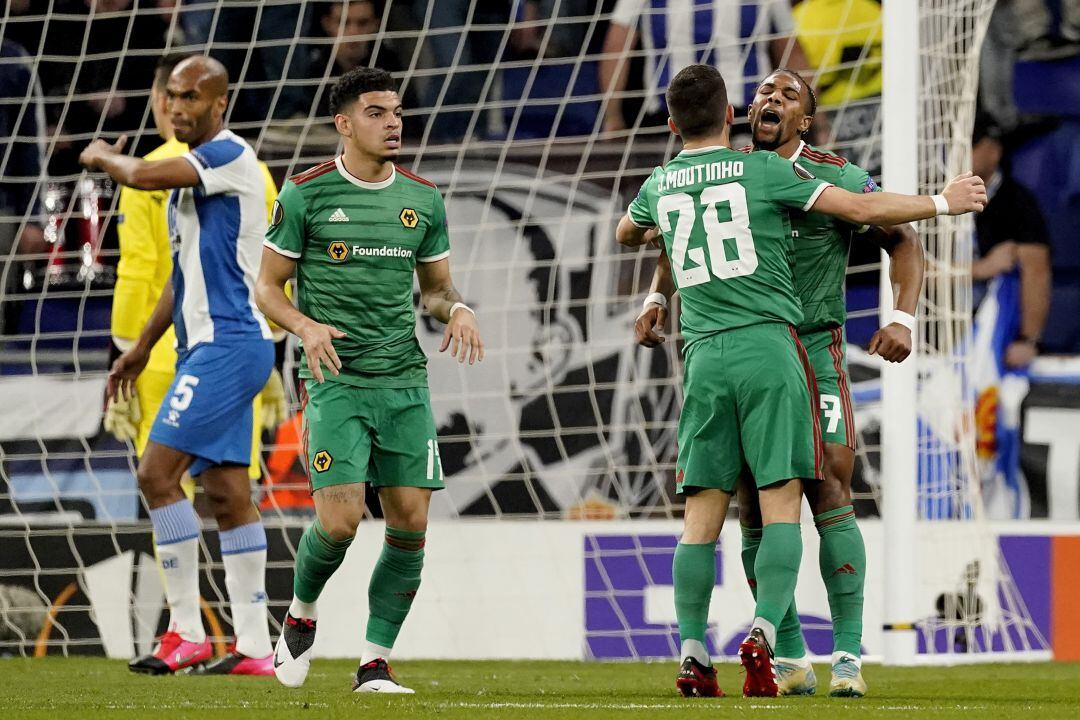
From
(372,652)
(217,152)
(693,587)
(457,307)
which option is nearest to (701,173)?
(457,307)

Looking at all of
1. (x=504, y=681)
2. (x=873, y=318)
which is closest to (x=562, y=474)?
(x=873, y=318)

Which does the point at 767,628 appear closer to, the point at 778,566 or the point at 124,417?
the point at 778,566

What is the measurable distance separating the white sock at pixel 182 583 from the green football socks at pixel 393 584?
1098 mm

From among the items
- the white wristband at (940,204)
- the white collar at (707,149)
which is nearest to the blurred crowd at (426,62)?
the white collar at (707,149)

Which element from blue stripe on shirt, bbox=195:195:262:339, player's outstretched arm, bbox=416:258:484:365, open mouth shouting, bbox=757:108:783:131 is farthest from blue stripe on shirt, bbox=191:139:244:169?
open mouth shouting, bbox=757:108:783:131

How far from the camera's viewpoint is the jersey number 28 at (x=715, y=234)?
166 inches

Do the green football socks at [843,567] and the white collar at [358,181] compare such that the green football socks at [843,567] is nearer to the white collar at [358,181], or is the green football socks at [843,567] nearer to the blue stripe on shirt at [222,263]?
the white collar at [358,181]

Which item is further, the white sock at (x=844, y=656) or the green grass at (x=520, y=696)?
the white sock at (x=844, y=656)

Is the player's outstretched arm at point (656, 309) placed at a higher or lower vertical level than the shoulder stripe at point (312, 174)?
lower

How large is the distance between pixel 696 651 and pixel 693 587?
6.7 inches

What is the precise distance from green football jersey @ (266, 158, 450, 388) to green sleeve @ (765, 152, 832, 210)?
3.45ft

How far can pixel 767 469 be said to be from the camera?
13.6 feet

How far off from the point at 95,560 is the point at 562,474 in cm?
218

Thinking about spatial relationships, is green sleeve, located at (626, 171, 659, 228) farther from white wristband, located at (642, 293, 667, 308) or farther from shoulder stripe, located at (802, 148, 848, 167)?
shoulder stripe, located at (802, 148, 848, 167)
